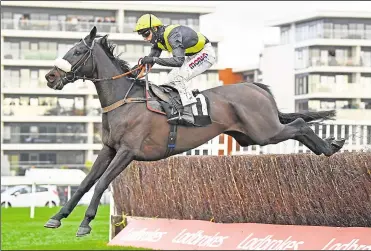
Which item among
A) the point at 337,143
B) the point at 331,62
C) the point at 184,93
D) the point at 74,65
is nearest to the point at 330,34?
the point at 331,62

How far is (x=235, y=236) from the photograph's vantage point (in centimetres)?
1349

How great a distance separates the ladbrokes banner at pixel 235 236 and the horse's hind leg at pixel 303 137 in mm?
2010

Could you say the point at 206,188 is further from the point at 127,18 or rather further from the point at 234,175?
the point at 127,18

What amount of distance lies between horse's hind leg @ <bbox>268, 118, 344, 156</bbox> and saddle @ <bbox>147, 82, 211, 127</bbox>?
704mm

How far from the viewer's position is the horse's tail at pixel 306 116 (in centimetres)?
945

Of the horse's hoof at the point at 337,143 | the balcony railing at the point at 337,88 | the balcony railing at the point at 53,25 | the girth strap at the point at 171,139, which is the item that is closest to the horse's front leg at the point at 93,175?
the girth strap at the point at 171,139

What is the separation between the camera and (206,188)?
1452cm

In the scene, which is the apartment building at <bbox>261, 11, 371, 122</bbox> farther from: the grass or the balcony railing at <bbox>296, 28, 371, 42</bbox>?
the grass

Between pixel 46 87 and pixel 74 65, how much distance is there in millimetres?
47505

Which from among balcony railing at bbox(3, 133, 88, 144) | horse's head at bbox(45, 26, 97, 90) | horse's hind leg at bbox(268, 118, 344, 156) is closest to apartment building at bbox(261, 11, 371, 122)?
balcony railing at bbox(3, 133, 88, 144)

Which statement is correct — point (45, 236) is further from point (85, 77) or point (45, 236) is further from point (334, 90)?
point (334, 90)

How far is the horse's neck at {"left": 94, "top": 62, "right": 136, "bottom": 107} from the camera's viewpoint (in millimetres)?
8477

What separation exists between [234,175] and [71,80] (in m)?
5.85

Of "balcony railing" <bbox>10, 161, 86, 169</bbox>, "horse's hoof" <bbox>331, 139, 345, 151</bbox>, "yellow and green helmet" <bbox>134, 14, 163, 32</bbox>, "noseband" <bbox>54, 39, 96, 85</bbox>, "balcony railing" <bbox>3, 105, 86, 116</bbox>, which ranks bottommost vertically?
"balcony railing" <bbox>10, 161, 86, 169</bbox>
